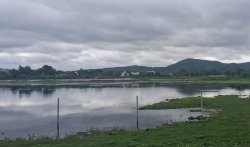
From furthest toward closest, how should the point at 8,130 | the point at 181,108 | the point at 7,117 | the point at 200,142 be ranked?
the point at 181,108
the point at 7,117
the point at 8,130
the point at 200,142

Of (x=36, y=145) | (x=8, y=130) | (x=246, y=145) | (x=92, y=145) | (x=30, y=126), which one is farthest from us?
(x=30, y=126)

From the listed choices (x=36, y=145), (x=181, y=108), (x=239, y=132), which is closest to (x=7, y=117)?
(x=181, y=108)

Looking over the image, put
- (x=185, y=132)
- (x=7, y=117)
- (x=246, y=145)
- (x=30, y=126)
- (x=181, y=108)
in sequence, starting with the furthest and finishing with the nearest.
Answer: (x=181, y=108)
(x=7, y=117)
(x=30, y=126)
(x=185, y=132)
(x=246, y=145)

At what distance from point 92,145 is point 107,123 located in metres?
20.3

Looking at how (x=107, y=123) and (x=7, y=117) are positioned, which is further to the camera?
(x=7, y=117)

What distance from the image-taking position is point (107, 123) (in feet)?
148

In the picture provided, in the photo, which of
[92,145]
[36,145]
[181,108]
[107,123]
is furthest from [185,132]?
[181,108]

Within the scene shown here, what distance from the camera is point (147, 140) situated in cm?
2625

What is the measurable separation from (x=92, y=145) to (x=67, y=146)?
1.94 meters

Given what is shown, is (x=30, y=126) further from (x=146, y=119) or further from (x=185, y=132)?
(x=185, y=132)

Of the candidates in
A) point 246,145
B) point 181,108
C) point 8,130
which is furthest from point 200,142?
point 181,108

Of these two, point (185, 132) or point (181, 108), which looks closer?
point (185, 132)

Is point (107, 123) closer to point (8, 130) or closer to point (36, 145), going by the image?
point (8, 130)

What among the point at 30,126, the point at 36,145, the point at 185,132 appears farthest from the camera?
the point at 30,126
